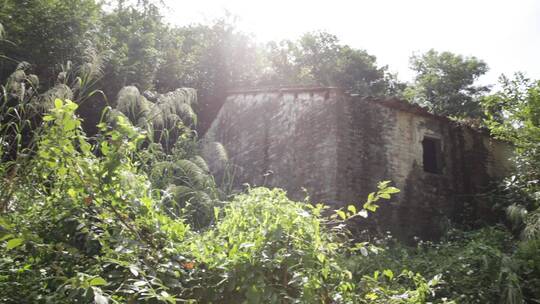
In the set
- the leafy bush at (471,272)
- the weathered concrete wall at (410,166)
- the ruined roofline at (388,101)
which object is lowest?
the leafy bush at (471,272)

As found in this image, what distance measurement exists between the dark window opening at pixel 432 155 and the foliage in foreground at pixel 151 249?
24.7 feet

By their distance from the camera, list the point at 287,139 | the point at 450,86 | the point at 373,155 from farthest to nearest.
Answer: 1. the point at 450,86
2. the point at 287,139
3. the point at 373,155

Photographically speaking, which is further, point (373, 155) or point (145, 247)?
point (373, 155)

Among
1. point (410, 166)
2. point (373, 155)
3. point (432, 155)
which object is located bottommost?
point (410, 166)

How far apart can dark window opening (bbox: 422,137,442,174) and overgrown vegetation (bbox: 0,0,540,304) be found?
1.43 metres

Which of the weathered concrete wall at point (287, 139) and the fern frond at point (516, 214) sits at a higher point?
the weathered concrete wall at point (287, 139)

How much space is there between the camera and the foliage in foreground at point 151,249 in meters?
2.78

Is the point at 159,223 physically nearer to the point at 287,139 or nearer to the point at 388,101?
the point at 287,139

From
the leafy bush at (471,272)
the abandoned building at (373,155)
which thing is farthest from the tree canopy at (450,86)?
the leafy bush at (471,272)

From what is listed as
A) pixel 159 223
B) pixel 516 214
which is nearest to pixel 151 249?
pixel 159 223

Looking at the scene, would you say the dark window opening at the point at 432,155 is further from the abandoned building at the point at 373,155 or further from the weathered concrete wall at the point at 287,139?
the weathered concrete wall at the point at 287,139

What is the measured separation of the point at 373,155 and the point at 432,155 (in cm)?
219

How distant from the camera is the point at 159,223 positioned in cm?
313

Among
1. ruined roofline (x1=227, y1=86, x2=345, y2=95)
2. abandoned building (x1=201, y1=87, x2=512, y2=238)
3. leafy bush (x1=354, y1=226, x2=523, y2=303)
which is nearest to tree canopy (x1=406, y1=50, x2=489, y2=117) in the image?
abandoned building (x1=201, y1=87, x2=512, y2=238)
